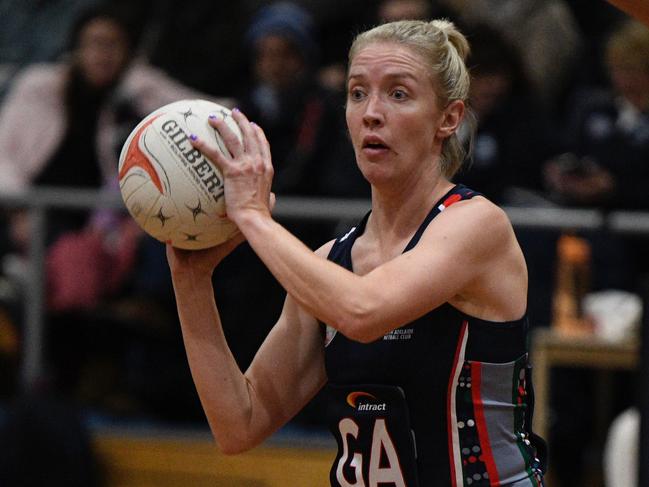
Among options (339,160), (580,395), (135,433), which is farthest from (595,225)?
(135,433)

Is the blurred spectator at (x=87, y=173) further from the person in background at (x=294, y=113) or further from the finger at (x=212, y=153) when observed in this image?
the finger at (x=212, y=153)

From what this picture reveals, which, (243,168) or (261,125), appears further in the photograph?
(261,125)

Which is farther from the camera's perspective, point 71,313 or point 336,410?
point 71,313

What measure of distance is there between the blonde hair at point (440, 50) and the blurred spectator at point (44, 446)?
3616 mm

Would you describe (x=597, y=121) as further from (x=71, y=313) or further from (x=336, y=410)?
(x=336, y=410)

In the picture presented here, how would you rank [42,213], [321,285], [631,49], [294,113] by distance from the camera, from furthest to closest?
[42,213], [294,113], [631,49], [321,285]

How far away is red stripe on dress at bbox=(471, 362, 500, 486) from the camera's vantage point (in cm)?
310

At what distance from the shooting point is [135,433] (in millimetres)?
6492

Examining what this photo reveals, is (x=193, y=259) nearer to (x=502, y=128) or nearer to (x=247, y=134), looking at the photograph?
(x=247, y=134)

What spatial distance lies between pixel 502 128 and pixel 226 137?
142 inches

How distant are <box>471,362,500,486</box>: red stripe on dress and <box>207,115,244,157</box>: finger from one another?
0.75 metres

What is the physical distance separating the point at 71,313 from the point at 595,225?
2.65m

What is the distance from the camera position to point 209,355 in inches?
132

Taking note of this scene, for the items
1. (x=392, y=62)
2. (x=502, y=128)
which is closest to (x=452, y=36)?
(x=392, y=62)
